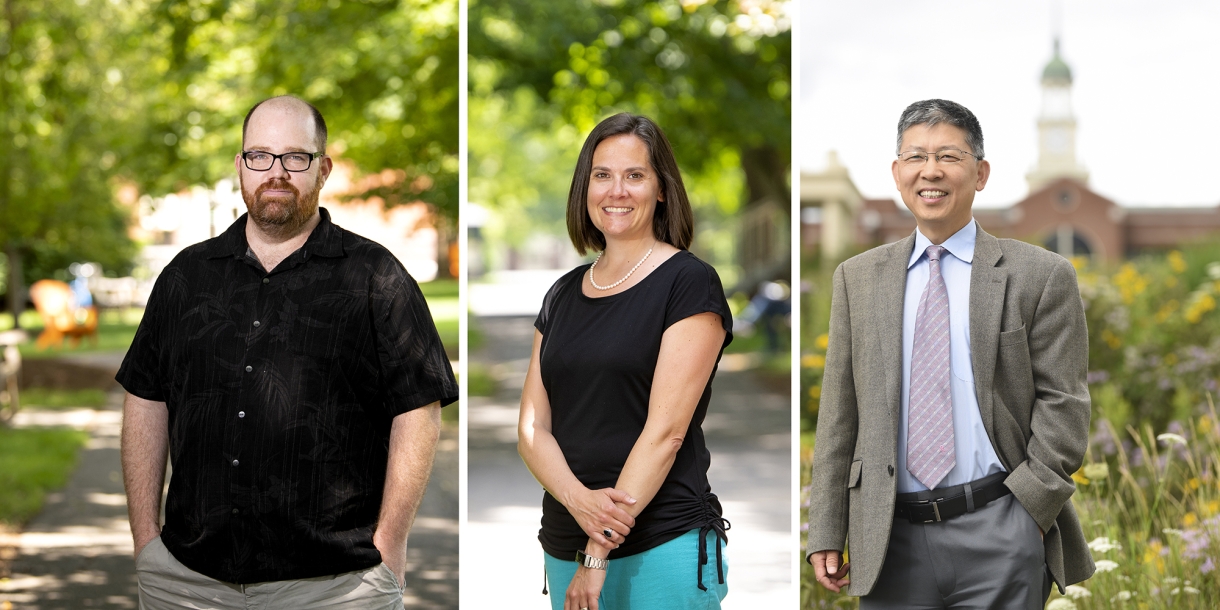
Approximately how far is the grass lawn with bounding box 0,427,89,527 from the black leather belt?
204 inches

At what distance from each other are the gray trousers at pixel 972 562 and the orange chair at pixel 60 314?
4.57m

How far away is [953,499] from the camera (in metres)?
2.23

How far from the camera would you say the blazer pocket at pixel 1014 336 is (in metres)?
2.22

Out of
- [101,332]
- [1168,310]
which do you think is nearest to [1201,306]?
[1168,310]

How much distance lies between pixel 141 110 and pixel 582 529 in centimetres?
510

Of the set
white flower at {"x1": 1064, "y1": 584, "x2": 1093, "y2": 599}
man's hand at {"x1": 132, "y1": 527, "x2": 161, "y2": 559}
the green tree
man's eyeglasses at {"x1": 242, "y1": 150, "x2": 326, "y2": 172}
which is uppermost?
the green tree

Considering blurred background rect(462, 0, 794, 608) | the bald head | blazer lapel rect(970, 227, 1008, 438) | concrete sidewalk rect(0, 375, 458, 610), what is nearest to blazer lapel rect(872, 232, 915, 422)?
blazer lapel rect(970, 227, 1008, 438)

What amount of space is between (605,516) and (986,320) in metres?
0.88

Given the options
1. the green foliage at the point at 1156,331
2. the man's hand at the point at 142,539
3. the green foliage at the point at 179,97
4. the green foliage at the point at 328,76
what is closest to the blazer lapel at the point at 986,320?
the man's hand at the point at 142,539

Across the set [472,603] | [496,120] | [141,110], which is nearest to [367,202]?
[141,110]

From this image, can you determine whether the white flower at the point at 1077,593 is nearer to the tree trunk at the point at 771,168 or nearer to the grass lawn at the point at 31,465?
the grass lawn at the point at 31,465

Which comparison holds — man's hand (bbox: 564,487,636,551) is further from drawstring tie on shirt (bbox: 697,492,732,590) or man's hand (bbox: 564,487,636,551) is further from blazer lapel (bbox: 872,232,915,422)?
blazer lapel (bbox: 872,232,915,422)

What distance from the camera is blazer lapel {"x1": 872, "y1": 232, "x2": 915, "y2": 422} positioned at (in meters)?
2.29

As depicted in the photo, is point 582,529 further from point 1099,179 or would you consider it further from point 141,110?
point 141,110
